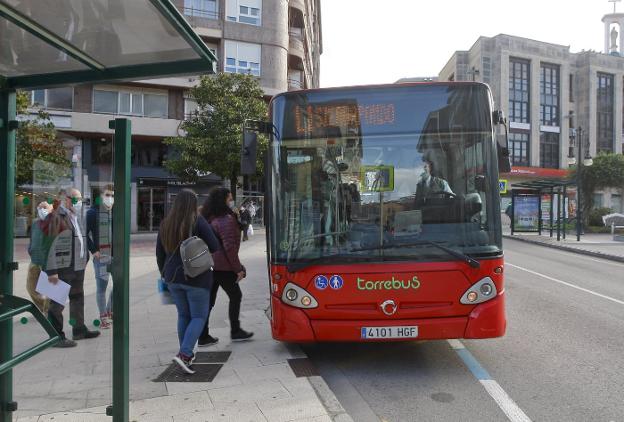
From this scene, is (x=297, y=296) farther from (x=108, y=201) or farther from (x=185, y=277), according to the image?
(x=108, y=201)

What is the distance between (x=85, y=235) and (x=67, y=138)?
777 mm

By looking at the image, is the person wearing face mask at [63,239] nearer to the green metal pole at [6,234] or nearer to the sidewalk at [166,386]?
the green metal pole at [6,234]

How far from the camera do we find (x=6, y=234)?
3.10m

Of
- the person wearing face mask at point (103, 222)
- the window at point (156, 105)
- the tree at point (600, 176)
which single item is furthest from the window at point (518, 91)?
the person wearing face mask at point (103, 222)

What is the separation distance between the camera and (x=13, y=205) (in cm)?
315

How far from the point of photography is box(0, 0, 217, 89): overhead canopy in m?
2.62

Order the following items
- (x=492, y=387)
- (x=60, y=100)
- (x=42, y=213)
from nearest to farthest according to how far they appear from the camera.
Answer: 1. (x=42, y=213)
2. (x=492, y=387)
3. (x=60, y=100)

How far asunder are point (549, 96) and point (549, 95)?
0.12 meters

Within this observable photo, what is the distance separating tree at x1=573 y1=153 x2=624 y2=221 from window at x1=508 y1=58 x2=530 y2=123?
15818 millimetres

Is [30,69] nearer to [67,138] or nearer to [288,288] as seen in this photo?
[67,138]

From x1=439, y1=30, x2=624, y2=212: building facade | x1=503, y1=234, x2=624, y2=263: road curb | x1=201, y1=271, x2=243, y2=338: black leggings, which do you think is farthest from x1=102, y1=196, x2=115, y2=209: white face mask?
x1=439, y1=30, x2=624, y2=212: building facade

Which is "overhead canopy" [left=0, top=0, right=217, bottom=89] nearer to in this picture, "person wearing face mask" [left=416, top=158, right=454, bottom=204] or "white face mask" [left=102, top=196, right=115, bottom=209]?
"white face mask" [left=102, top=196, right=115, bottom=209]

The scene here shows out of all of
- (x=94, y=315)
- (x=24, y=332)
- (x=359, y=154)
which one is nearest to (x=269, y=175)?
(x=359, y=154)

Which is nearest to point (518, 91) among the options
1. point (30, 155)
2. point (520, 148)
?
point (520, 148)
